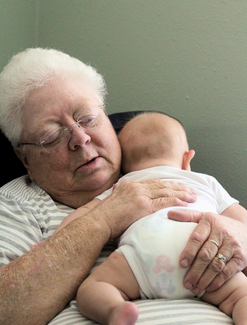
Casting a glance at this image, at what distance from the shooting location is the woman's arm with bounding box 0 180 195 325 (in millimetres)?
1053

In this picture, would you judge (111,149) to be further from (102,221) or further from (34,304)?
(34,304)

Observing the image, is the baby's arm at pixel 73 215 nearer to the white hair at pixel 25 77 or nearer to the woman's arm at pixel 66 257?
the woman's arm at pixel 66 257

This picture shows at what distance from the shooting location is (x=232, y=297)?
961mm

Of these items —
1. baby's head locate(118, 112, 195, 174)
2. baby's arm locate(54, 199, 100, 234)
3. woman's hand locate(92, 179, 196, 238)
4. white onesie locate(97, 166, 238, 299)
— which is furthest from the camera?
baby's head locate(118, 112, 195, 174)

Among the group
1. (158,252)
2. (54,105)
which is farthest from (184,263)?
(54,105)

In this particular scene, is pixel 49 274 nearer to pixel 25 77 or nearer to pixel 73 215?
pixel 73 215

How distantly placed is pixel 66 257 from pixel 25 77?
0.96 m

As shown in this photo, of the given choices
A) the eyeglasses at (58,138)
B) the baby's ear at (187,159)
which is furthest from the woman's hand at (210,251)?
the eyeglasses at (58,138)

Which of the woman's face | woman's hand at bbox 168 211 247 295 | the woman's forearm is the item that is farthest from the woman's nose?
woman's hand at bbox 168 211 247 295

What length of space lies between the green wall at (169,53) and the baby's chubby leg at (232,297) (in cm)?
136

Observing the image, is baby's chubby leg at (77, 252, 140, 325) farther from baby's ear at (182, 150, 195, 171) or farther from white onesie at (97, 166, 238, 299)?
baby's ear at (182, 150, 195, 171)

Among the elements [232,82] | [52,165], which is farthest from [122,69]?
[52,165]

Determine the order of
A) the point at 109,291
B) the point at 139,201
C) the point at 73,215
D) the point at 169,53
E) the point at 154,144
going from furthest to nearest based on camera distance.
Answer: the point at 169,53 → the point at 154,144 → the point at 73,215 → the point at 139,201 → the point at 109,291

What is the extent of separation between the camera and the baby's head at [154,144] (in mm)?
1464
